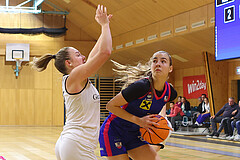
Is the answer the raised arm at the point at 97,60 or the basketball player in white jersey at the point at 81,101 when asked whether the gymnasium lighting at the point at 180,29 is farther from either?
the raised arm at the point at 97,60

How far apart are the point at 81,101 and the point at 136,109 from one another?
2.96ft

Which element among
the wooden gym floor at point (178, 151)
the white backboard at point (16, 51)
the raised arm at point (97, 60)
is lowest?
the wooden gym floor at point (178, 151)

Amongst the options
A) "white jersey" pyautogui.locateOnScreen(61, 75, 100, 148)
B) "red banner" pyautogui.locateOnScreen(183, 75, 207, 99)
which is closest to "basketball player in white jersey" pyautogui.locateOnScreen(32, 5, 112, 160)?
"white jersey" pyautogui.locateOnScreen(61, 75, 100, 148)

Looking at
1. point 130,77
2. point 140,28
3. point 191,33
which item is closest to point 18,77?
point 140,28

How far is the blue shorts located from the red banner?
1268 centimetres

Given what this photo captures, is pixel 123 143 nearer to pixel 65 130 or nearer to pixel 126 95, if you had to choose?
pixel 126 95

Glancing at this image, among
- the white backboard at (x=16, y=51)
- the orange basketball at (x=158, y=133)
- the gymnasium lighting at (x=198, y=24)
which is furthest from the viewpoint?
the white backboard at (x=16, y=51)

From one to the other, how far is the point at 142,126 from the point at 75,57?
0.93m

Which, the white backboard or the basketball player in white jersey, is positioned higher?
the white backboard

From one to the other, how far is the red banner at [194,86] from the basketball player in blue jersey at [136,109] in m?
12.7

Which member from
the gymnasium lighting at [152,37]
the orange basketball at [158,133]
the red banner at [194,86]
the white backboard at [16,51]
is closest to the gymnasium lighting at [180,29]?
the gymnasium lighting at [152,37]

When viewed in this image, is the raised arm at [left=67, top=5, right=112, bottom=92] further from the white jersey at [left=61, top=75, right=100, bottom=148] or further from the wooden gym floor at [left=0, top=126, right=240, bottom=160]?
the wooden gym floor at [left=0, top=126, right=240, bottom=160]

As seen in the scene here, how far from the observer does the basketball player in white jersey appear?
266cm

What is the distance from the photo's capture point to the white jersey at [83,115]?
9.12 feet
